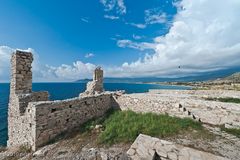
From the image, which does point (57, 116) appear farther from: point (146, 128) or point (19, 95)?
point (146, 128)

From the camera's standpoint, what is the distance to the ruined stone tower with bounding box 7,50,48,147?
1037 cm

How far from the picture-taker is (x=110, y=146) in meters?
7.84

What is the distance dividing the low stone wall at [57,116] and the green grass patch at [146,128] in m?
2.58

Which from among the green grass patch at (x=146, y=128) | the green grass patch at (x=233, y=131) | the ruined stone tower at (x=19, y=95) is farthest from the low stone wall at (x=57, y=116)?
the green grass patch at (x=233, y=131)

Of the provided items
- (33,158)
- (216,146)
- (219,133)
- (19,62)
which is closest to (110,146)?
(33,158)

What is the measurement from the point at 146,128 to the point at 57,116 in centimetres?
545

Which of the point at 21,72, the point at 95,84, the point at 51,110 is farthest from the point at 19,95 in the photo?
the point at 95,84

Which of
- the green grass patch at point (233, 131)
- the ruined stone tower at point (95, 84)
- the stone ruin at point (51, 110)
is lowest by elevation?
the green grass patch at point (233, 131)

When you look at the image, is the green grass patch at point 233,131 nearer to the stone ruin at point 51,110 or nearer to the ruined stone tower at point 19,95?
the stone ruin at point 51,110

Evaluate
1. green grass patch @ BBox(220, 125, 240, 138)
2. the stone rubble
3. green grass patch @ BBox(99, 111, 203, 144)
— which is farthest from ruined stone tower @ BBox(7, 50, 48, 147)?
green grass patch @ BBox(220, 125, 240, 138)

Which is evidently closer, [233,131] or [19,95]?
[233,131]

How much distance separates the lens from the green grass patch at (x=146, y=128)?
850 cm

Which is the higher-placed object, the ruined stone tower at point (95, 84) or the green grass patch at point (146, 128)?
the ruined stone tower at point (95, 84)

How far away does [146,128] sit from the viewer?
917 cm
